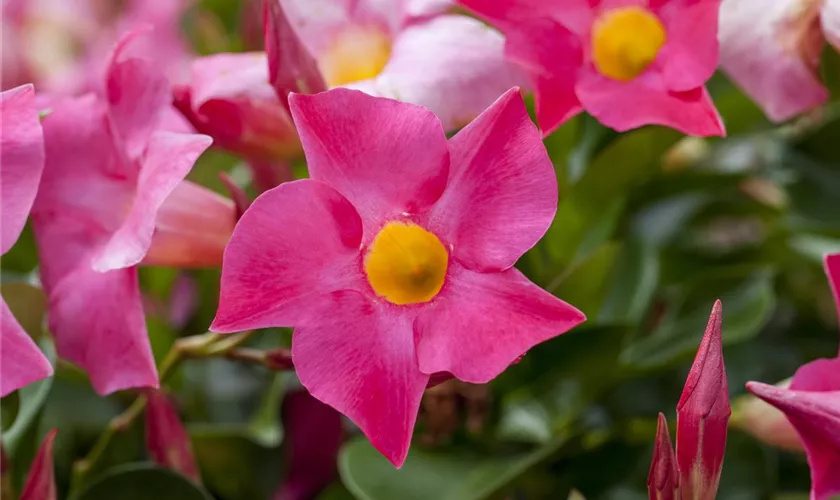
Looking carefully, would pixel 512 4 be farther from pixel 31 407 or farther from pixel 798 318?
pixel 798 318

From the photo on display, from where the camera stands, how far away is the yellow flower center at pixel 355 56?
1.51 feet

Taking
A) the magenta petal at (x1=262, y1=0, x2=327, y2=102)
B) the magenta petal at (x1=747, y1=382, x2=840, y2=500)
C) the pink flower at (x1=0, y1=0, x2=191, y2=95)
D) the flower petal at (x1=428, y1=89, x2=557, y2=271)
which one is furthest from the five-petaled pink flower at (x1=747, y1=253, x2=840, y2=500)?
the pink flower at (x1=0, y1=0, x2=191, y2=95)

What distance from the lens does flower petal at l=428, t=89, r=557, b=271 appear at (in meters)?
0.33

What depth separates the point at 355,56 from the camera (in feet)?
1.53

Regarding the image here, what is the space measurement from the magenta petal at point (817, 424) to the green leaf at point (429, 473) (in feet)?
0.56

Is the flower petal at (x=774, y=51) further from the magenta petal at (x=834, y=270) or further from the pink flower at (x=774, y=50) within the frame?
the magenta petal at (x=834, y=270)

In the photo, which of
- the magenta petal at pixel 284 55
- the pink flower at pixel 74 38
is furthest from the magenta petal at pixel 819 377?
the pink flower at pixel 74 38

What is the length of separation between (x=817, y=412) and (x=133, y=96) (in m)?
0.33

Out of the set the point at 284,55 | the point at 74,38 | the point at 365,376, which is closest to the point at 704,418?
the point at 365,376

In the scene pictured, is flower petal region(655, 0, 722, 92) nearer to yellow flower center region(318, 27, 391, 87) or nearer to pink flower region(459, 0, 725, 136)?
pink flower region(459, 0, 725, 136)

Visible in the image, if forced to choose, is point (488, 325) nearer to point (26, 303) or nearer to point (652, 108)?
point (652, 108)

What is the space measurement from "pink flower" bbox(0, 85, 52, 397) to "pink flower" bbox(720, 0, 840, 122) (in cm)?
33

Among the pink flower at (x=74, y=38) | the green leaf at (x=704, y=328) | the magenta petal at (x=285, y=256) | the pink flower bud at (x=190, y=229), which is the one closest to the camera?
the magenta petal at (x=285, y=256)

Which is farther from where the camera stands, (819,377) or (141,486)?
(141,486)
